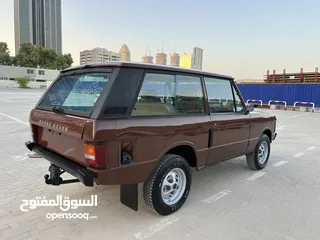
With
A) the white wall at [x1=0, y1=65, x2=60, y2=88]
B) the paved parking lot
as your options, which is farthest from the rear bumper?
the white wall at [x1=0, y1=65, x2=60, y2=88]

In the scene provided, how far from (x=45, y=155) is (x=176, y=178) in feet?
5.45

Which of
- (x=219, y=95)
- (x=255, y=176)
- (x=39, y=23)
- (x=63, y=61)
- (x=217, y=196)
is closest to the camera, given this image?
(x=217, y=196)

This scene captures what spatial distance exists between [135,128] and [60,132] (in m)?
0.89

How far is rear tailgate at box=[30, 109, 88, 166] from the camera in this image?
2.41 m

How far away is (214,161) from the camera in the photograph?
3613 millimetres

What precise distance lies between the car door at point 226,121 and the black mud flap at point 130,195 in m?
1.30

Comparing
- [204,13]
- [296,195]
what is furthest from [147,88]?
[204,13]

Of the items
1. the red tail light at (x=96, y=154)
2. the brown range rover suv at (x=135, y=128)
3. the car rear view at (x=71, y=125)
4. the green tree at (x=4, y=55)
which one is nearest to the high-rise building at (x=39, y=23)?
the green tree at (x=4, y=55)

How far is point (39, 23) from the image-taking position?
290ft

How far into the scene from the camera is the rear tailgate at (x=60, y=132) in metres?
2.41

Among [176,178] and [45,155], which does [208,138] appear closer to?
[176,178]

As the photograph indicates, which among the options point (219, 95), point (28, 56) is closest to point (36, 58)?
point (28, 56)

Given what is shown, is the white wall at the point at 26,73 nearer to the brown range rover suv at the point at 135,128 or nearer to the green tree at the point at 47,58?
the green tree at the point at 47,58

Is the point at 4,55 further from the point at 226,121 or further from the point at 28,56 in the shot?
the point at 226,121
